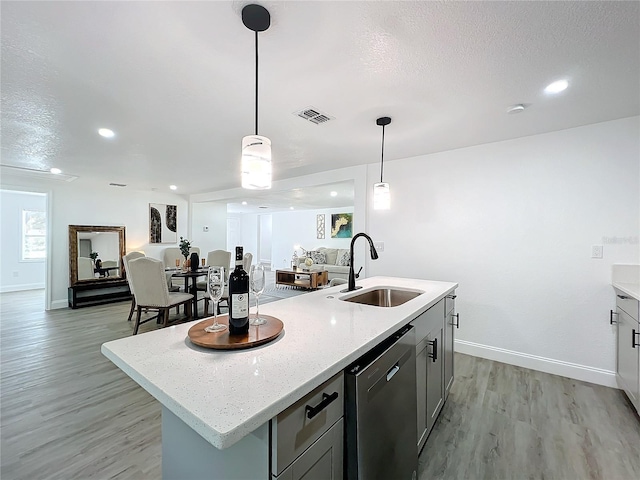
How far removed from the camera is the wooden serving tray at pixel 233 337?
1051 millimetres

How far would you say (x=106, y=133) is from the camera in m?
2.82

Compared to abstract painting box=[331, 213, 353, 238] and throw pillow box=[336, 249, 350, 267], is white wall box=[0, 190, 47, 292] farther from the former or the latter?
abstract painting box=[331, 213, 353, 238]

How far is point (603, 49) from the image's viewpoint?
1540 mm

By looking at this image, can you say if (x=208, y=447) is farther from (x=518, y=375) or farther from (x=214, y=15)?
(x=518, y=375)

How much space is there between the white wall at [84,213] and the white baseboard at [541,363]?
629 centimetres

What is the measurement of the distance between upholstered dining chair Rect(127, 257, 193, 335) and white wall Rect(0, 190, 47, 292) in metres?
5.04

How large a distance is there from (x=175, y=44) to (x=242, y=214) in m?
10.3

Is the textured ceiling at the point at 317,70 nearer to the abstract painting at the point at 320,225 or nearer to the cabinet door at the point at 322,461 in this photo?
the cabinet door at the point at 322,461

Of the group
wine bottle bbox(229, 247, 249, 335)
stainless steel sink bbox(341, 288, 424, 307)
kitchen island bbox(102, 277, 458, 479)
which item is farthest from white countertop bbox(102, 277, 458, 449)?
stainless steel sink bbox(341, 288, 424, 307)

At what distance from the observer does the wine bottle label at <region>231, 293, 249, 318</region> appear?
3.65ft

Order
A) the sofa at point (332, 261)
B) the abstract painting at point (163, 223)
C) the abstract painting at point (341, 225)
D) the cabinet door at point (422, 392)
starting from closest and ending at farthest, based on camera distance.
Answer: the cabinet door at point (422, 392) → the abstract painting at point (163, 223) → the sofa at point (332, 261) → the abstract painting at point (341, 225)

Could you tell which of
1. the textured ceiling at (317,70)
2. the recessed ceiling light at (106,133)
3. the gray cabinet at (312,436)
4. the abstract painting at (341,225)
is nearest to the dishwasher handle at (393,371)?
the gray cabinet at (312,436)

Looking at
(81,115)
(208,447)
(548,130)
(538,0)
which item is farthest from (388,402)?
(81,115)

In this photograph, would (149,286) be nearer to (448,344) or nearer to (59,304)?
(59,304)
